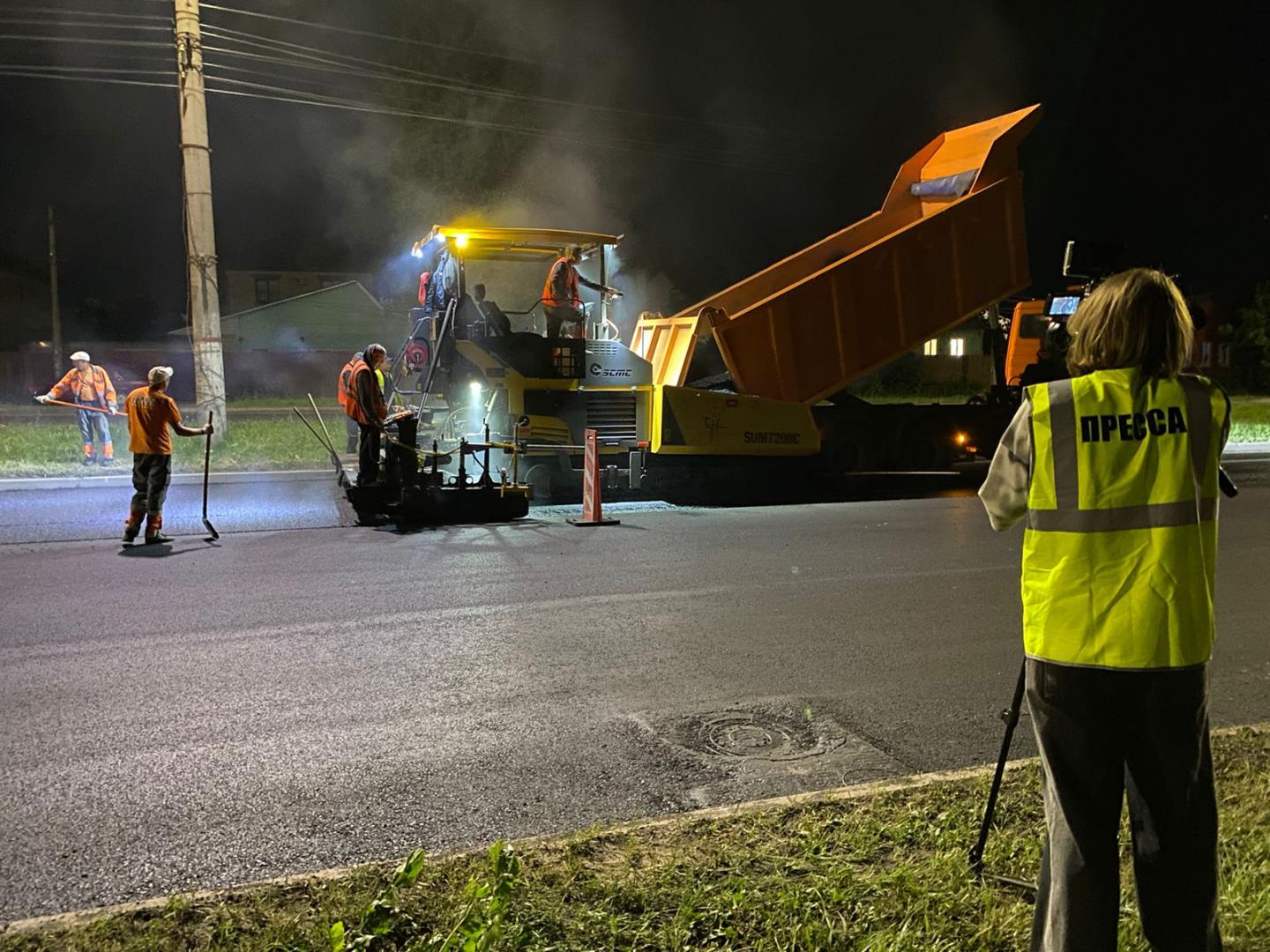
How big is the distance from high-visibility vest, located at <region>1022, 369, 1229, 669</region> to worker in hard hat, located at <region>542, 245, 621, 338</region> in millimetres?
9296

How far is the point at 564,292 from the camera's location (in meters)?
11.3

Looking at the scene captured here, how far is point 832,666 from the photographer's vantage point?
5.27 m

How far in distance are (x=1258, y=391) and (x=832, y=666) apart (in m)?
46.3

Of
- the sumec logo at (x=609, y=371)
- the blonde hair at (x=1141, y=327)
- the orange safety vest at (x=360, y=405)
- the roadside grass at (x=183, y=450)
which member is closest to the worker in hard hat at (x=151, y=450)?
the orange safety vest at (x=360, y=405)

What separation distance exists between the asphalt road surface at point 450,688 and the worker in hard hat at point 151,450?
414mm

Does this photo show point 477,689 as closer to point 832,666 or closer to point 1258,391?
point 832,666

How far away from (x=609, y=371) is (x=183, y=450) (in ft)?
27.2

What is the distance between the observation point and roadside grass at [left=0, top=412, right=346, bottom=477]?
14.2 metres

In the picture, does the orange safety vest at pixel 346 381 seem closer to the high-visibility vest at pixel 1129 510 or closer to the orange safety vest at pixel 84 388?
the orange safety vest at pixel 84 388

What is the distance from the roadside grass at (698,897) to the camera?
256 centimetres

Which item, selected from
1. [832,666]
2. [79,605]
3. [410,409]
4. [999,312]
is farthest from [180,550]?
[999,312]

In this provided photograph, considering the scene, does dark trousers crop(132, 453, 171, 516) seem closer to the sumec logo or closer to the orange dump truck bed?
the sumec logo

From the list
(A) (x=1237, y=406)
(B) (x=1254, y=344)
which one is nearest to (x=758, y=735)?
(A) (x=1237, y=406)

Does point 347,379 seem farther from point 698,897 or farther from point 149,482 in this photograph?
point 698,897
